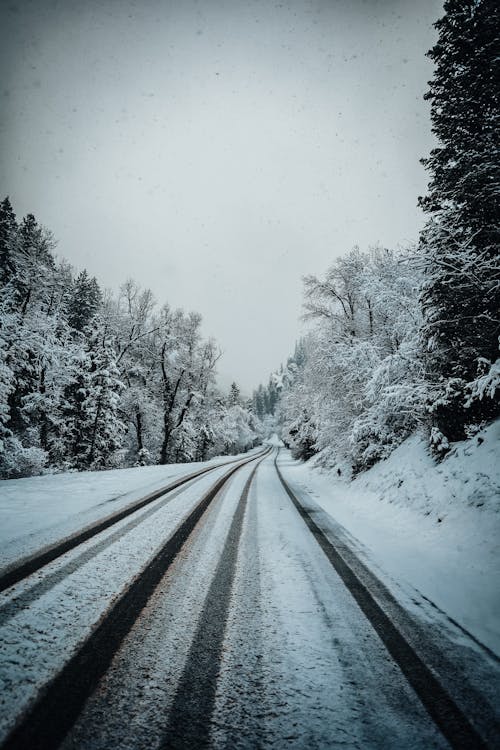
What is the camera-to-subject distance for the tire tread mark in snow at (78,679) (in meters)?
1.61

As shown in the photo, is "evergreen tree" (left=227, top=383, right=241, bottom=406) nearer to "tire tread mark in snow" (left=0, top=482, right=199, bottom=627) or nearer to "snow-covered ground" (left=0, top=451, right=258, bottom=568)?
"snow-covered ground" (left=0, top=451, right=258, bottom=568)

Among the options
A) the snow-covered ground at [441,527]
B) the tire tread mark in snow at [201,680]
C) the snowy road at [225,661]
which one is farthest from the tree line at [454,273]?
the tire tread mark in snow at [201,680]

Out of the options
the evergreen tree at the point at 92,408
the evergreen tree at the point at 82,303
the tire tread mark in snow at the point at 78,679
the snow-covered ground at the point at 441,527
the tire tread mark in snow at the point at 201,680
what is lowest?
the snow-covered ground at the point at 441,527

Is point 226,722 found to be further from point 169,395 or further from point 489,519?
point 169,395

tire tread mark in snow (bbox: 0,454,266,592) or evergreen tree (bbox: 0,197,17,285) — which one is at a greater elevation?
evergreen tree (bbox: 0,197,17,285)

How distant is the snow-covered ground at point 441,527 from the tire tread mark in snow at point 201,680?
83.4 inches

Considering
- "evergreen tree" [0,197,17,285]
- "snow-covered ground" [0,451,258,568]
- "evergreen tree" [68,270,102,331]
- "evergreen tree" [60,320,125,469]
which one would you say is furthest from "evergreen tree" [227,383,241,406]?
"snow-covered ground" [0,451,258,568]

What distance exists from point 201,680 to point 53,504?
225 inches

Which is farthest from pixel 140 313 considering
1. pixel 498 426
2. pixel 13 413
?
pixel 498 426

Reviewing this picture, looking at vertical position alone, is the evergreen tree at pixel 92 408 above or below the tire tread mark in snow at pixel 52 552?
above

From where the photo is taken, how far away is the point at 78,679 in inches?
78.4

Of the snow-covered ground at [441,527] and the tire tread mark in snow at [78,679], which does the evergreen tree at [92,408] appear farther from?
the tire tread mark in snow at [78,679]

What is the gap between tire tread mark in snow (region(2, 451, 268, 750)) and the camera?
1.61 m

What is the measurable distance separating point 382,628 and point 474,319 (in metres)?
6.50
